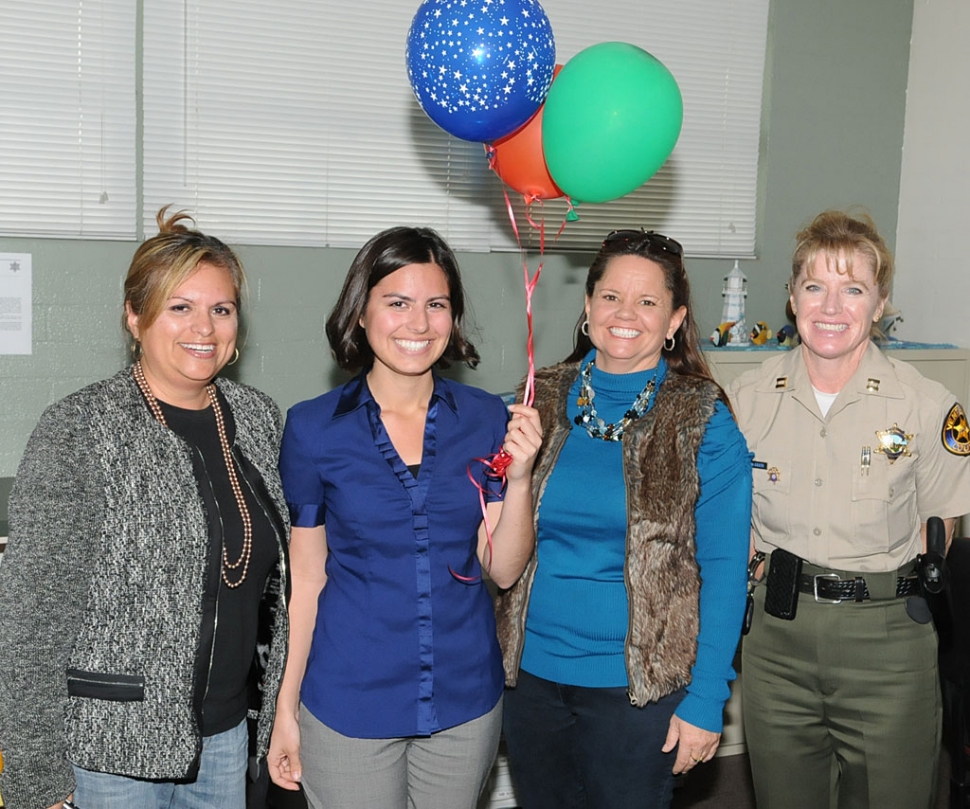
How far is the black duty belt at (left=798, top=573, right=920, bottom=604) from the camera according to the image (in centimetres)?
214

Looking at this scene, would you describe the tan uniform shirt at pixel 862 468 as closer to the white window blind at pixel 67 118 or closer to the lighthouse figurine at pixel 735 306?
the lighthouse figurine at pixel 735 306

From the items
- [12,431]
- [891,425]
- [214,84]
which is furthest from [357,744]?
[214,84]

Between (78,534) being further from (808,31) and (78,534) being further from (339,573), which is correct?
(808,31)

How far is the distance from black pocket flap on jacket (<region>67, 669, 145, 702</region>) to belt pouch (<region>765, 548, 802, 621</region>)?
1.33m

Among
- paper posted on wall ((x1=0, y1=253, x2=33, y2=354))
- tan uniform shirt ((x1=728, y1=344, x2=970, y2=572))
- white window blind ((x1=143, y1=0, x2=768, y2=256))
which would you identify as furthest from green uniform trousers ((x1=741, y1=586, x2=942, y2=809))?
paper posted on wall ((x1=0, y1=253, x2=33, y2=354))

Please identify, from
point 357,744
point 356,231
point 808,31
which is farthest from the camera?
point 808,31

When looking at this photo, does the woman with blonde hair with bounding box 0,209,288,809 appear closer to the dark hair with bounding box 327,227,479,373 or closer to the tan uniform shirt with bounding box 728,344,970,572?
the dark hair with bounding box 327,227,479,373

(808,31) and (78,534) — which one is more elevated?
(808,31)

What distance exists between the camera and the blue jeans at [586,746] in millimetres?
1925

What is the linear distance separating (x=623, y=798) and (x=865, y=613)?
0.67m

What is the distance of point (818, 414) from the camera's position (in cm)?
224

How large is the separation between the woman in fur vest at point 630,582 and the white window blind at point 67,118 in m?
1.74

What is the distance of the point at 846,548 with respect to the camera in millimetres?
2166

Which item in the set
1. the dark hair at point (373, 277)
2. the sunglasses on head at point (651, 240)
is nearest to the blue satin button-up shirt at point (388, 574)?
the dark hair at point (373, 277)
